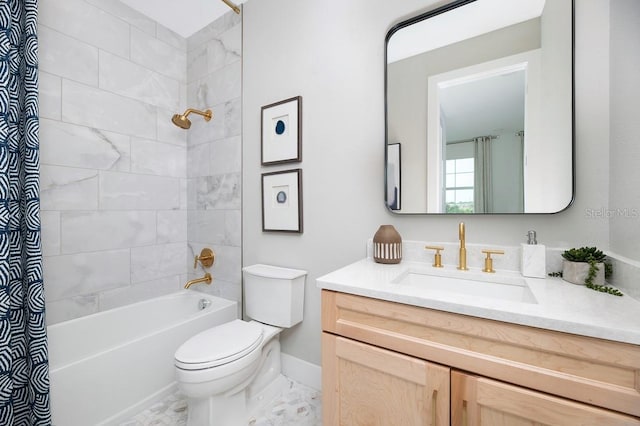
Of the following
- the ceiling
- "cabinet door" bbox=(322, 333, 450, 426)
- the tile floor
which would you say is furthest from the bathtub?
the ceiling

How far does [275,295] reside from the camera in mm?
1557

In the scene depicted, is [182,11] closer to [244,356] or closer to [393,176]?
[393,176]

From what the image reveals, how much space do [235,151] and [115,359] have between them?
57.2 inches

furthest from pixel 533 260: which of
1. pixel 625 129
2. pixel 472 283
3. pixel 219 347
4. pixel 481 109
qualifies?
pixel 219 347

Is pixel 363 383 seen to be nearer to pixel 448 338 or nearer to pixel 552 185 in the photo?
pixel 448 338

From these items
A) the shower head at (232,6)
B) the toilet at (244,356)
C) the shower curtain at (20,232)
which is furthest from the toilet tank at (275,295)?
the shower head at (232,6)

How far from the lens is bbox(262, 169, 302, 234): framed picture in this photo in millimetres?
1655

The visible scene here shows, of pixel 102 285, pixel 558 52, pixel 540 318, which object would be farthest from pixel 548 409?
pixel 102 285

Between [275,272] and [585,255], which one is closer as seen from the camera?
[585,255]

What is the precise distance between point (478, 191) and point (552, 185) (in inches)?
9.9

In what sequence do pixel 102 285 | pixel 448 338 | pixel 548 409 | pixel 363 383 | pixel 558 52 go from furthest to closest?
pixel 102 285
pixel 558 52
pixel 363 383
pixel 448 338
pixel 548 409

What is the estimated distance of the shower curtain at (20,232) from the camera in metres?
1.14

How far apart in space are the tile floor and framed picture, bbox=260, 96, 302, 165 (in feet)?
4.74

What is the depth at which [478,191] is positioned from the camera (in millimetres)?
1154
